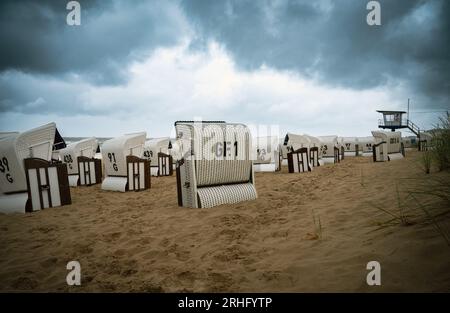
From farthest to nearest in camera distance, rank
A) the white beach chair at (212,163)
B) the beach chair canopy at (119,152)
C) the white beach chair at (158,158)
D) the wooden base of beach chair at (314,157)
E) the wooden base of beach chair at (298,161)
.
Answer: the wooden base of beach chair at (314,157)
the white beach chair at (158,158)
the wooden base of beach chair at (298,161)
the beach chair canopy at (119,152)
the white beach chair at (212,163)

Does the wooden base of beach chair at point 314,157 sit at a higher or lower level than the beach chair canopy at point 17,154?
lower

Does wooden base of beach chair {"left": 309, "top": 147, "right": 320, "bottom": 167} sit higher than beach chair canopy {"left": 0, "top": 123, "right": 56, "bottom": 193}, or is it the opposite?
beach chair canopy {"left": 0, "top": 123, "right": 56, "bottom": 193}

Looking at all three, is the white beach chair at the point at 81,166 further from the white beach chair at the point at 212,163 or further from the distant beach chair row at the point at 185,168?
the white beach chair at the point at 212,163

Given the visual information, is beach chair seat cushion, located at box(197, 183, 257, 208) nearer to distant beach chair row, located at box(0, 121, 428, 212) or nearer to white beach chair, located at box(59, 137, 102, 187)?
distant beach chair row, located at box(0, 121, 428, 212)

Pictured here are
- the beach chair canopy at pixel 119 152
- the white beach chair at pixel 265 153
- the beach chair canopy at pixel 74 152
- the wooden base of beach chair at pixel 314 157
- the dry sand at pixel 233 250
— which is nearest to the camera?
the dry sand at pixel 233 250

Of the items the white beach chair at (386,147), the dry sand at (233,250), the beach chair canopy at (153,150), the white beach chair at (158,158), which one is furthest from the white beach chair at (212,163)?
the white beach chair at (386,147)

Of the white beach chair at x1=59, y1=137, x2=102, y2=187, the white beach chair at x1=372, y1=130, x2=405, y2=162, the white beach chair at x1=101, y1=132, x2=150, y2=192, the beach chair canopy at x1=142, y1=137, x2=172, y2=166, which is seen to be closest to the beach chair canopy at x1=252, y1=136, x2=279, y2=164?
the beach chair canopy at x1=142, y1=137, x2=172, y2=166

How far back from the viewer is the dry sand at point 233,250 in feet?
9.55

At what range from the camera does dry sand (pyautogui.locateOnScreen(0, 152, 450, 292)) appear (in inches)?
115

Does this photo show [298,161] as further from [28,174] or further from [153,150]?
[28,174]

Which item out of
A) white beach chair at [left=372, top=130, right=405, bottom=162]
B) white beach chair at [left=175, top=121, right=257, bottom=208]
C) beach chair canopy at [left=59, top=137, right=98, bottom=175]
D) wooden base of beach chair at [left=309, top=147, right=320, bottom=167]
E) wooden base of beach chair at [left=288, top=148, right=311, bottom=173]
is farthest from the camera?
white beach chair at [left=372, top=130, right=405, bottom=162]

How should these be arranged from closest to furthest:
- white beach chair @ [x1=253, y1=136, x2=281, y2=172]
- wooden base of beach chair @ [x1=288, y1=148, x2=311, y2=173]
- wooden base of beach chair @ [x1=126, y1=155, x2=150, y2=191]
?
1. wooden base of beach chair @ [x1=126, y1=155, x2=150, y2=191]
2. wooden base of beach chair @ [x1=288, y1=148, x2=311, y2=173]
3. white beach chair @ [x1=253, y1=136, x2=281, y2=172]
